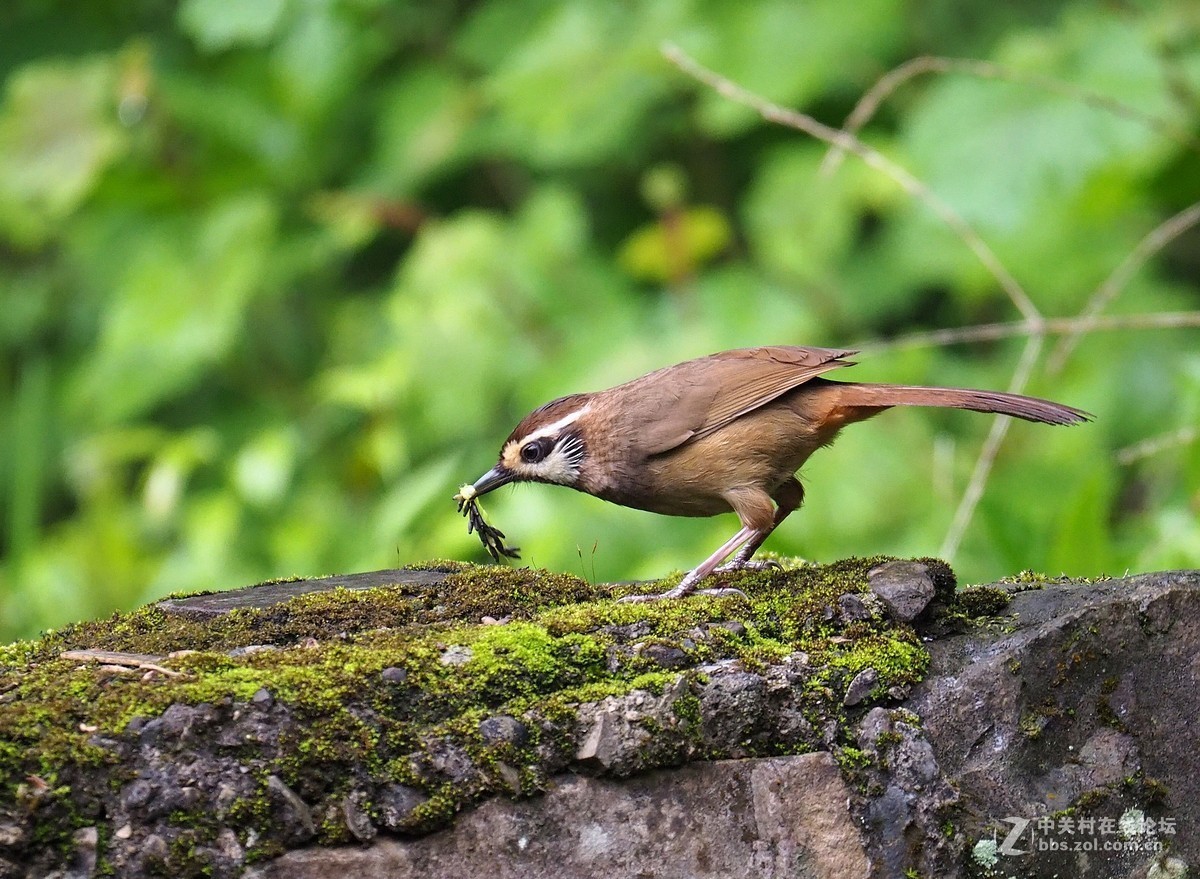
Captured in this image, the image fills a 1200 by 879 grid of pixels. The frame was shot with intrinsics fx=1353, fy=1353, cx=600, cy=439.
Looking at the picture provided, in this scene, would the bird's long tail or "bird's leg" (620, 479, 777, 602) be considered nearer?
the bird's long tail

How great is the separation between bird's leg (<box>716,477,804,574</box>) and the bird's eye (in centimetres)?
69

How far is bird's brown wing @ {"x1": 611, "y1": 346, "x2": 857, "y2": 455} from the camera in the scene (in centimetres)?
418

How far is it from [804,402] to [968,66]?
128 centimetres

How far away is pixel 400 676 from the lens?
2.73 m

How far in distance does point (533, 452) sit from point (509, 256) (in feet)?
10.1

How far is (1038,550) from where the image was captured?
16.8 feet

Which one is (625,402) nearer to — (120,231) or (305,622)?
(305,622)

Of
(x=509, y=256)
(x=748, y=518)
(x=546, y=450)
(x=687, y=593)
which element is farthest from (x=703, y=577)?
(x=509, y=256)

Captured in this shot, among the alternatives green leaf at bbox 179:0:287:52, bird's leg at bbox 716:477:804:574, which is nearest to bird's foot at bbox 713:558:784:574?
bird's leg at bbox 716:477:804:574

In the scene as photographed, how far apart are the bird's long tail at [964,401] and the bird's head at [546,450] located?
2.83 ft

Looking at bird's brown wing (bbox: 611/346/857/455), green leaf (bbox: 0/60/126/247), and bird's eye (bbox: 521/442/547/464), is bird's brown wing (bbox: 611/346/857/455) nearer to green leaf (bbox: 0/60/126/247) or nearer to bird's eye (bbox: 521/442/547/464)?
bird's eye (bbox: 521/442/547/464)

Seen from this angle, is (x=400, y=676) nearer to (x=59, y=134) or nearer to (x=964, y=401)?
(x=964, y=401)

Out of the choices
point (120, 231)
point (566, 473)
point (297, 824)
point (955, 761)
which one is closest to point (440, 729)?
point (297, 824)

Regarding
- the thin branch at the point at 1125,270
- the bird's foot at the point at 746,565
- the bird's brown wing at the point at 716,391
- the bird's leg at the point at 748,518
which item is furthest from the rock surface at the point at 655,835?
the thin branch at the point at 1125,270
